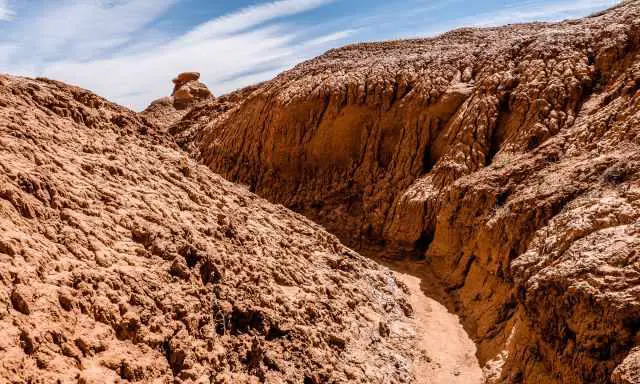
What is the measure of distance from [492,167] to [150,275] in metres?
9.03

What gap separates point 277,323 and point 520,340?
3.55m

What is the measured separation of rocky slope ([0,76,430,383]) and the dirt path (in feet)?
0.80

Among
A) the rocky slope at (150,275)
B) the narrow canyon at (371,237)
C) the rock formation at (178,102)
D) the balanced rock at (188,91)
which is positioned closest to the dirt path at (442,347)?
the narrow canyon at (371,237)

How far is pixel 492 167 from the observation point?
42.0 ft

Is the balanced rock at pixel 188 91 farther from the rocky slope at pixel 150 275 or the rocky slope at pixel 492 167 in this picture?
the rocky slope at pixel 150 275

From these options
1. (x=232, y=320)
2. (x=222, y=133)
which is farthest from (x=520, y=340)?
(x=222, y=133)

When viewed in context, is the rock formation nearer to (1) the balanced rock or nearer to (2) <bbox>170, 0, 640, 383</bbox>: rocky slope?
(1) the balanced rock

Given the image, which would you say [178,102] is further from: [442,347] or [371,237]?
[442,347]

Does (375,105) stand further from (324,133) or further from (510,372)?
(510,372)

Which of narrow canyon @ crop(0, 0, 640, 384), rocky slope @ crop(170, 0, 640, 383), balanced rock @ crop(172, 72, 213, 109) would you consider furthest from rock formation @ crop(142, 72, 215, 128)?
narrow canyon @ crop(0, 0, 640, 384)

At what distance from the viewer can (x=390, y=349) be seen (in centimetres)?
879

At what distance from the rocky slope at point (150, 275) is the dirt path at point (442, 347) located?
24 centimetres

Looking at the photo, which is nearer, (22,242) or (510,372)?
(22,242)

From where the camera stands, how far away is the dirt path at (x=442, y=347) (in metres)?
8.68
